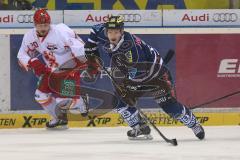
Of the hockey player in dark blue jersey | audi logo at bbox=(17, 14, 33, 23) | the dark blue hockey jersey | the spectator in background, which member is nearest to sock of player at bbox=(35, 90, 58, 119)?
the hockey player in dark blue jersey

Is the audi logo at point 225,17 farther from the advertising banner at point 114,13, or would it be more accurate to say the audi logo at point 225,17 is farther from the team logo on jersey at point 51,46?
the team logo on jersey at point 51,46

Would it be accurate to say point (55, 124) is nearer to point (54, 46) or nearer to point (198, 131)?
point (54, 46)

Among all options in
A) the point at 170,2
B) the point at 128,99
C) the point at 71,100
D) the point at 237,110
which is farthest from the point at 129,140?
the point at 170,2

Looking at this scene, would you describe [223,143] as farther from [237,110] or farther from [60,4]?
[60,4]

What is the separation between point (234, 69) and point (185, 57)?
23.2 inches

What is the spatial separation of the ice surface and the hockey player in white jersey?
327 mm

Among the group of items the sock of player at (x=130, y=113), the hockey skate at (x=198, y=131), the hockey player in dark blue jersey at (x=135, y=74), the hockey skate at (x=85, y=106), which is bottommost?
the hockey skate at (x=85, y=106)

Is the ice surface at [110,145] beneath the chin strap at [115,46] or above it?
beneath

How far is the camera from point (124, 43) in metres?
7.52

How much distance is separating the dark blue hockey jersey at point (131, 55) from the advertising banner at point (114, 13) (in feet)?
7.29

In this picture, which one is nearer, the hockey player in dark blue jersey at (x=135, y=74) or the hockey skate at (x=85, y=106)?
the hockey player in dark blue jersey at (x=135, y=74)

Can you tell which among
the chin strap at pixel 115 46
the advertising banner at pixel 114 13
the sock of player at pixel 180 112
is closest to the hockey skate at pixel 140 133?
the sock of player at pixel 180 112

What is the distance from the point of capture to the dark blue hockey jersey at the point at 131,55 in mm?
7543

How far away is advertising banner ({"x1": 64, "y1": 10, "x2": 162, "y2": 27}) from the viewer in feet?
33.0
